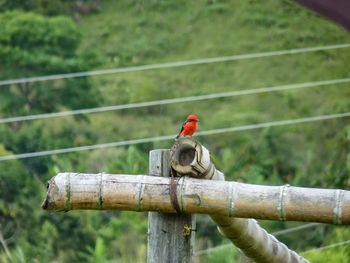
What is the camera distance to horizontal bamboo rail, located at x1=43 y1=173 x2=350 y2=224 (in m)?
4.05

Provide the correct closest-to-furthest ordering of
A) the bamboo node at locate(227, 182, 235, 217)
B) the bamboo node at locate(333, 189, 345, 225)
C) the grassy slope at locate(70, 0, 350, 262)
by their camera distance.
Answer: the bamboo node at locate(333, 189, 345, 225)
the bamboo node at locate(227, 182, 235, 217)
the grassy slope at locate(70, 0, 350, 262)

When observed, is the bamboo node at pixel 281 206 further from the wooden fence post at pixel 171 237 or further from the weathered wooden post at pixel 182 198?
the wooden fence post at pixel 171 237

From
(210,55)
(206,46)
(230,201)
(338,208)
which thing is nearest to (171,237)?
(230,201)

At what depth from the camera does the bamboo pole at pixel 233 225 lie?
4.21m

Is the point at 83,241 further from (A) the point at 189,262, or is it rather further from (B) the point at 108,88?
(A) the point at 189,262

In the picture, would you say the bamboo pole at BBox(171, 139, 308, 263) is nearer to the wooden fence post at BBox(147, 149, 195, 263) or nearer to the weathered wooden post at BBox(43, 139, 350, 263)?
the weathered wooden post at BBox(43, 139, 350, 263)

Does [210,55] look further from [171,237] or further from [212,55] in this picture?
[171,237]

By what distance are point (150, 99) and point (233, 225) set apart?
1795 cm

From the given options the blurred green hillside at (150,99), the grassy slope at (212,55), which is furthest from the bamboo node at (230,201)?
the grassy slope at (212,55)

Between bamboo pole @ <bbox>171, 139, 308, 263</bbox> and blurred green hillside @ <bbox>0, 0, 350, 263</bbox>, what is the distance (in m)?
5.76

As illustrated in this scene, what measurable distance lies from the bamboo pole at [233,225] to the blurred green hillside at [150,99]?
5.76 m

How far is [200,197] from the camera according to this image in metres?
4.19

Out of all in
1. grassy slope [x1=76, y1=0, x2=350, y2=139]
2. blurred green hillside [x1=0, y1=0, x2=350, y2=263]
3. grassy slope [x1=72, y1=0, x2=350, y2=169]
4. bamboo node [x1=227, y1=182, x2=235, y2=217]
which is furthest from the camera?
grassy slope [x1=76, y1=0, x2=350, y2=139]

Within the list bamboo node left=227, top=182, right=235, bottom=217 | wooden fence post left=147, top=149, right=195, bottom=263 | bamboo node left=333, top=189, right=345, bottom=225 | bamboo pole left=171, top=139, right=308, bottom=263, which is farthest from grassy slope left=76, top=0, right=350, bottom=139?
bamboo node left=333, top=189, right=345, bottom=225
